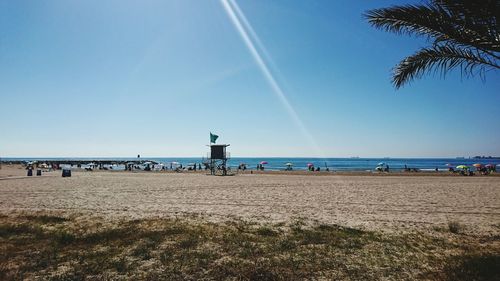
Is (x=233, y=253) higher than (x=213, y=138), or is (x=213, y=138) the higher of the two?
(x=213, y=138)

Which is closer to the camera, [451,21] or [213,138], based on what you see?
[451,21]

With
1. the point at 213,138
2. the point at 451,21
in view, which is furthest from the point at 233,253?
the point at 213,138

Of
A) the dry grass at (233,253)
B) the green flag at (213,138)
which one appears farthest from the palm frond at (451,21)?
the green flag at (213,138)

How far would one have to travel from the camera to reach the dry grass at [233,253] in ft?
16.7

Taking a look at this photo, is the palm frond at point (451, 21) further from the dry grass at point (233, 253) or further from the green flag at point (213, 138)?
the green flag at point (213, 138)

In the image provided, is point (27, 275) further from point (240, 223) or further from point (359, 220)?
point (359, 220)

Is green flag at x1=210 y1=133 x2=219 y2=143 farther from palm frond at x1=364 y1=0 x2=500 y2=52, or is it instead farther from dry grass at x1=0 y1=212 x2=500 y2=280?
palm frond at x1=364 y1=0 x2=500 y2=52

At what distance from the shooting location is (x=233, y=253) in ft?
20.6

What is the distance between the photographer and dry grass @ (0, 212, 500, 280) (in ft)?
16.7

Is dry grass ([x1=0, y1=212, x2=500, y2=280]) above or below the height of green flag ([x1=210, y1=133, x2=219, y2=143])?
below

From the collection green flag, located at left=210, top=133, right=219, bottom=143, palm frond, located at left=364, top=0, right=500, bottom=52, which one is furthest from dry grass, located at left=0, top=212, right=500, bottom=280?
green flag, located at left=210, top=133, right=219, bottom=143

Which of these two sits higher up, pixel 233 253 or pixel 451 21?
pixel 451 21

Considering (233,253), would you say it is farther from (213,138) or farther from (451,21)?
(213,138)

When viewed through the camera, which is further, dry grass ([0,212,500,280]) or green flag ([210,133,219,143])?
green flag ([210,133,219,143])
